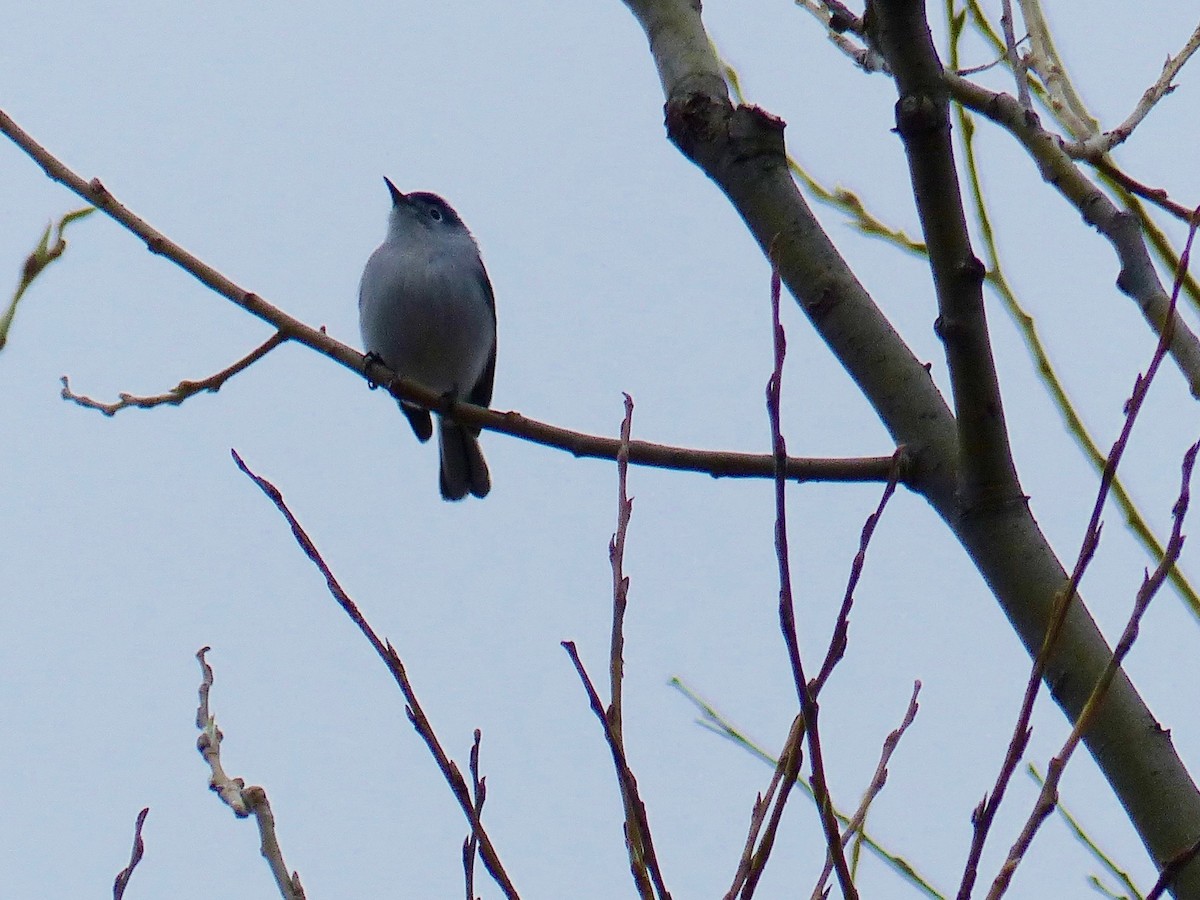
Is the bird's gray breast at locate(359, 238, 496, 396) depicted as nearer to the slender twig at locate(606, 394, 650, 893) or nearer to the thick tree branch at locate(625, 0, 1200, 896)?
the thick tree branch at locate(625, 0, 1200, 896)

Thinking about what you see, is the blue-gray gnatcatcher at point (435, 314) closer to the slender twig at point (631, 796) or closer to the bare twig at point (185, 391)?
the bare twig at point (185, 391)

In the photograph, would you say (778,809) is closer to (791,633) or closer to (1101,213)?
(791,633)

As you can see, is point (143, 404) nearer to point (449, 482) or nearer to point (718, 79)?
Result: point (718, 79)

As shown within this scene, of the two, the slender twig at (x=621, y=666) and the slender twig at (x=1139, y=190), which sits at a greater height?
the slender twig at (x=1139, y=190)

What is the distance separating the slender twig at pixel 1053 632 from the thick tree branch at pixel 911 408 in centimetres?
45

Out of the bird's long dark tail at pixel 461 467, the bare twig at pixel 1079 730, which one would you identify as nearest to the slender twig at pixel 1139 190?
the bare twig at pixel 1079 730

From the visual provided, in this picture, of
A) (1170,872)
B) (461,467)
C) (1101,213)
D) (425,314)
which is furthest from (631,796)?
(461,467)

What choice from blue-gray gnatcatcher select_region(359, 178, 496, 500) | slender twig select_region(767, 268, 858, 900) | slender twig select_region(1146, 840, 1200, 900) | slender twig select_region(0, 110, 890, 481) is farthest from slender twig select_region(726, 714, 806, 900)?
blue-gray gnatcatcher select_region(359, 178, 496, 500)

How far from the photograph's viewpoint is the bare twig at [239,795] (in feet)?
6.17

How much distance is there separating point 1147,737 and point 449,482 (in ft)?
17.7

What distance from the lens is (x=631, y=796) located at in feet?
5.33

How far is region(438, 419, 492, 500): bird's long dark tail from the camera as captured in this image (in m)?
7.11

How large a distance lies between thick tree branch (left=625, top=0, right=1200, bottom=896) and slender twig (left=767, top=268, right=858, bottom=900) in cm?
19

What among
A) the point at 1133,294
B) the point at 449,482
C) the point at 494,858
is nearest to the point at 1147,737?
the point at 1133,294
